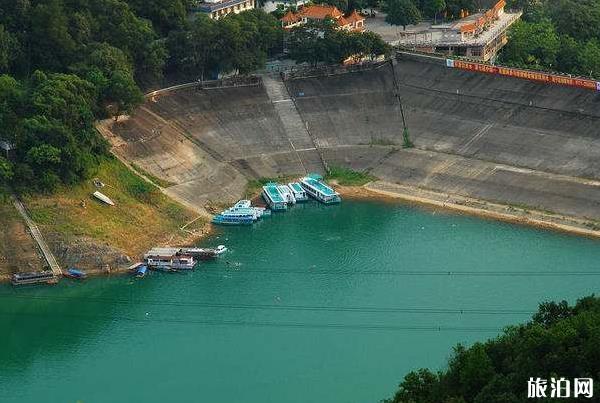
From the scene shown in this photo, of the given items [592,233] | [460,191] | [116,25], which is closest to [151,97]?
[116,25]

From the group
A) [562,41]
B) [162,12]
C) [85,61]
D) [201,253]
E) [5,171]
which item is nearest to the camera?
[5,171]

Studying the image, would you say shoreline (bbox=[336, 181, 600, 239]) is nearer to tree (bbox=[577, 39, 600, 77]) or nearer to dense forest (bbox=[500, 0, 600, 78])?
dense forest (bbox=[500, 0, 600, 78])

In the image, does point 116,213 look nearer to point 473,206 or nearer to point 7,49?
point 7,49

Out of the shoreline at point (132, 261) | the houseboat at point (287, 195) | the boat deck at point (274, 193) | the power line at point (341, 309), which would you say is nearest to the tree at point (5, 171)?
the shoreline at point (132, 261)

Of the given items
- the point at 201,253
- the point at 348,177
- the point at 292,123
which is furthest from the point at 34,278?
the point at 292,123

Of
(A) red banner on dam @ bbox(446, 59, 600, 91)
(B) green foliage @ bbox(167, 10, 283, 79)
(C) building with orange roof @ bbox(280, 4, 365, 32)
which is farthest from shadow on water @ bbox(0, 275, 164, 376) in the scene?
(C) building with orange roof @ bbox(280, 4, 365, 32)

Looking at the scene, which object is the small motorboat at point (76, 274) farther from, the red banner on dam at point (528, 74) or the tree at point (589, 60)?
the tree at point (589, 60)
